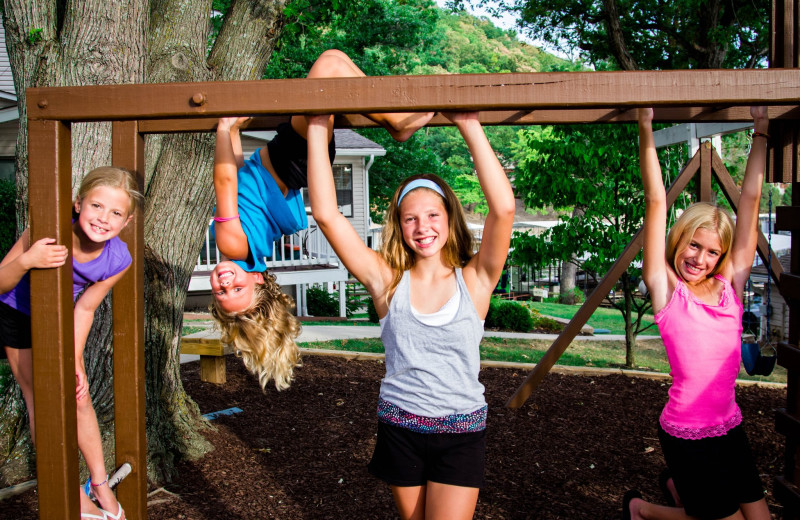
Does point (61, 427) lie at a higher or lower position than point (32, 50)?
lower

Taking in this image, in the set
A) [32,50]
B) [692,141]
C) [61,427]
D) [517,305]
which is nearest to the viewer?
[61,427]

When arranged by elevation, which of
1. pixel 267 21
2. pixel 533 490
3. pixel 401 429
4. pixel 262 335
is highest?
pixel 267 21

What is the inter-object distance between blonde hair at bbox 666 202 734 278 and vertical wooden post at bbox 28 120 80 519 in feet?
7.18

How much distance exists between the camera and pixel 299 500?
11.9ft

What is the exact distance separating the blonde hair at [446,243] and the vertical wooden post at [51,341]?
43.5 inches

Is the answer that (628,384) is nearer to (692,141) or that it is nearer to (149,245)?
(692,141)

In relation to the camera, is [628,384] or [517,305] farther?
[517,305]

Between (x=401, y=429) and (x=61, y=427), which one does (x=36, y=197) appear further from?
(x=401, y=429)

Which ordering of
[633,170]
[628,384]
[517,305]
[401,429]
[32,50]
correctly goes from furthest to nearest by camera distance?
1. [517,305]
2. [633,170]
3. [628,384]
4. [32,50]
5. [401,429]

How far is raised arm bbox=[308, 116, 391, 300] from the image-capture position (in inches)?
86.5

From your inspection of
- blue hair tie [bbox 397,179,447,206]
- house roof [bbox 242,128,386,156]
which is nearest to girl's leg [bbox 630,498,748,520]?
blue hair tie [bbox 397,179,447,206]

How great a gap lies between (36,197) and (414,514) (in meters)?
1.67

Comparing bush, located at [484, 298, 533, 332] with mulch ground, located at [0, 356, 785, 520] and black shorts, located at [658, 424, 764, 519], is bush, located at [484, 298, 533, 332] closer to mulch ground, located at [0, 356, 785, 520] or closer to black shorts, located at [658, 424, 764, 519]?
mulch ground, located at [0, 356, 785, 520]

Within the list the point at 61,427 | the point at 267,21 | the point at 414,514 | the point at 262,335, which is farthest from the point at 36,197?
the point at 267,21
